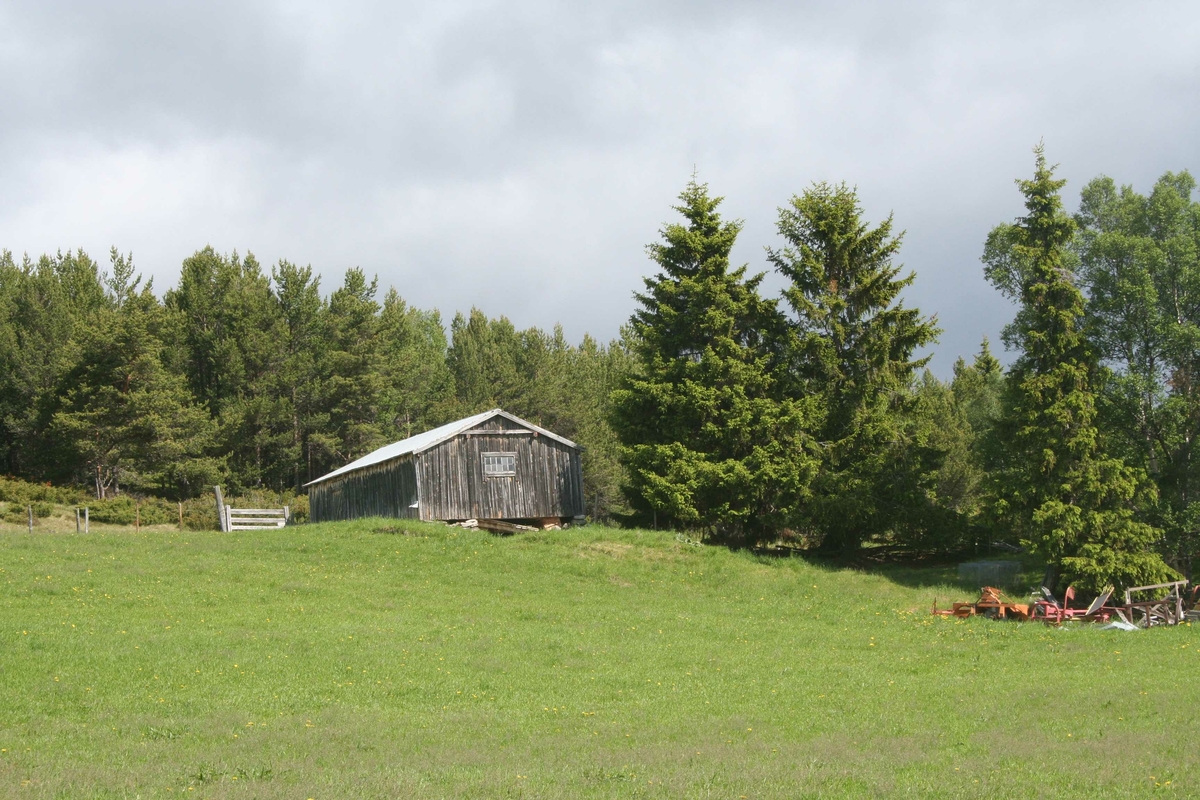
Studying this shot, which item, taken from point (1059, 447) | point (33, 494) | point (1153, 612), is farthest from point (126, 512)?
point (1153, 612)

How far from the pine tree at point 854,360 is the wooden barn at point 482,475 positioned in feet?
35.4

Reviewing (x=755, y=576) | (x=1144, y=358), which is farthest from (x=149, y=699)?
(x=1144, y=358)

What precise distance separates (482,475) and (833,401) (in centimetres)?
1462

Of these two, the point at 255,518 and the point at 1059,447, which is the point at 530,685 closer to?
the point at 1059,447

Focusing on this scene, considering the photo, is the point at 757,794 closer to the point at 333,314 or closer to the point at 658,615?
the point at 658,615

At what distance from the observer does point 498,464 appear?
40.6m

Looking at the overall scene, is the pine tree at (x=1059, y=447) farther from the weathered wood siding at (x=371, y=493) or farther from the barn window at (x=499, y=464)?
the weathered wood siding at (x=371, y=493)

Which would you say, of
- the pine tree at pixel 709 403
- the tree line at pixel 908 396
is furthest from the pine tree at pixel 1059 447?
the pine tree at pixel 709 403

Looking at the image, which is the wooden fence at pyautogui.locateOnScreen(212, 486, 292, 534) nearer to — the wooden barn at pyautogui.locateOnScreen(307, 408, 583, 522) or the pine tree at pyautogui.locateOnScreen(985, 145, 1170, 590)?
the wooden barn at pyautogui.locateOnScreen(307, 408, 583, 522)

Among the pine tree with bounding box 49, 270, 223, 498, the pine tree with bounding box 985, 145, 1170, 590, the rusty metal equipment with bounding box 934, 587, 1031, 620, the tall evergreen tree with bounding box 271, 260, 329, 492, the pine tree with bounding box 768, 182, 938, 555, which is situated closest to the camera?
the rusty metal equipment with bounding box 934, 587, 1031, 620

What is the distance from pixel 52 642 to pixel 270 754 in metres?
8.52

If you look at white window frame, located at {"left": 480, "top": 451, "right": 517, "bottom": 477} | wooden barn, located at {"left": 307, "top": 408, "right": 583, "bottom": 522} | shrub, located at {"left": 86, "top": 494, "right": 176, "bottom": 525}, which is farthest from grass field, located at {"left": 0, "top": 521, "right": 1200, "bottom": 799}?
shrub, located at {"left": 86, "top": 494, "right": 176, "bottom": 525}

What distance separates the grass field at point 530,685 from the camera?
1066cm

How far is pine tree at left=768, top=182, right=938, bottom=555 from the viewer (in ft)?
122
